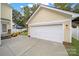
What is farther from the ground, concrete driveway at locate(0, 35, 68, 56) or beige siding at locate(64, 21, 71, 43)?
beige siding at locate(64, 21, 71, 43)

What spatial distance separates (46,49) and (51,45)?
132mm

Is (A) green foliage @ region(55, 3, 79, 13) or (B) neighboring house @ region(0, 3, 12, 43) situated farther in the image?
(B) neighboring house @ region(0, 3, 12, 43)

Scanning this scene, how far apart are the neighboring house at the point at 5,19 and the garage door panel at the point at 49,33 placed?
1.67 feet

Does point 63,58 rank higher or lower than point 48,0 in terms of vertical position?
lower

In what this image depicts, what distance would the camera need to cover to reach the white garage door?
467 centimetres

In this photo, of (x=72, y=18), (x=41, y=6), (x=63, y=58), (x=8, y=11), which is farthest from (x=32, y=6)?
(x=63, y=58)

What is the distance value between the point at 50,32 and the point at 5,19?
0.98 metres

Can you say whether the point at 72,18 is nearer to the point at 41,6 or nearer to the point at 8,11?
the point at 41,6

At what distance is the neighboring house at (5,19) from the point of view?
4.71 m

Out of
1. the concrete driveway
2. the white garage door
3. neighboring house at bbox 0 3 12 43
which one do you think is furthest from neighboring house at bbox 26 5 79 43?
neighboring house at bbox 0 3 12 43

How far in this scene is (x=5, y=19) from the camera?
15.5 ft

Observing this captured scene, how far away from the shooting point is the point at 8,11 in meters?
4.74

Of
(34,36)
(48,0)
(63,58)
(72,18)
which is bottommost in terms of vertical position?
(63,58)

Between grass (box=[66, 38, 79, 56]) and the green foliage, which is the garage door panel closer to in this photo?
grass (box=[66, 38, 79, 56])
